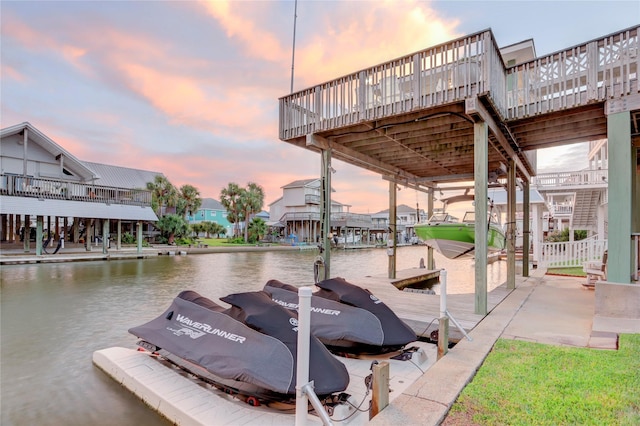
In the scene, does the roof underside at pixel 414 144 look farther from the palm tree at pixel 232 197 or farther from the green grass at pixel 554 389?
the palm tree at pixel 232 197

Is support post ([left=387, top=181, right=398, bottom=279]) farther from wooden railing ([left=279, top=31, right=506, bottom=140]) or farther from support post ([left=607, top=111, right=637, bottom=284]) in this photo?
support post ([left=607, top=111, right=637, bottom=284])

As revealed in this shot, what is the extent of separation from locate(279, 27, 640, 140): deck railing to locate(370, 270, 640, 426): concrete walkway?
360 centimetres

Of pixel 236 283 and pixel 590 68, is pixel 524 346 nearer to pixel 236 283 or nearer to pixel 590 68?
pixel 590 68

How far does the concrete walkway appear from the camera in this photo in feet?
8.10

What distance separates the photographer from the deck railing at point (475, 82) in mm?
5219

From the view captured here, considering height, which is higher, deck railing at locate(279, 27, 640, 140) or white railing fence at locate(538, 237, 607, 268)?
deck railing at locate(279, 27, 640, 140)

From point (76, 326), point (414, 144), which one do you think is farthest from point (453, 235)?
point (76, 326)

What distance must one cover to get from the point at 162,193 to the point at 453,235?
28423 millimetres

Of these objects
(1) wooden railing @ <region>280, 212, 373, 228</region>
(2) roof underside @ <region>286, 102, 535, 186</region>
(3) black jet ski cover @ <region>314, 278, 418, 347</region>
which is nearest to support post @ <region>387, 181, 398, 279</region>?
(2) roof underside @ <region>286, 102, 535, 186</region>

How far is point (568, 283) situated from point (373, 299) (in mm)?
8071

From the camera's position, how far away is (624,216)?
4.96 m

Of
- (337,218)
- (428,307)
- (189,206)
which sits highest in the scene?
(189,206)

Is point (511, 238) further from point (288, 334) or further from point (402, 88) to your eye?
point (288, 334)

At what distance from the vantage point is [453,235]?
9.13 meters
